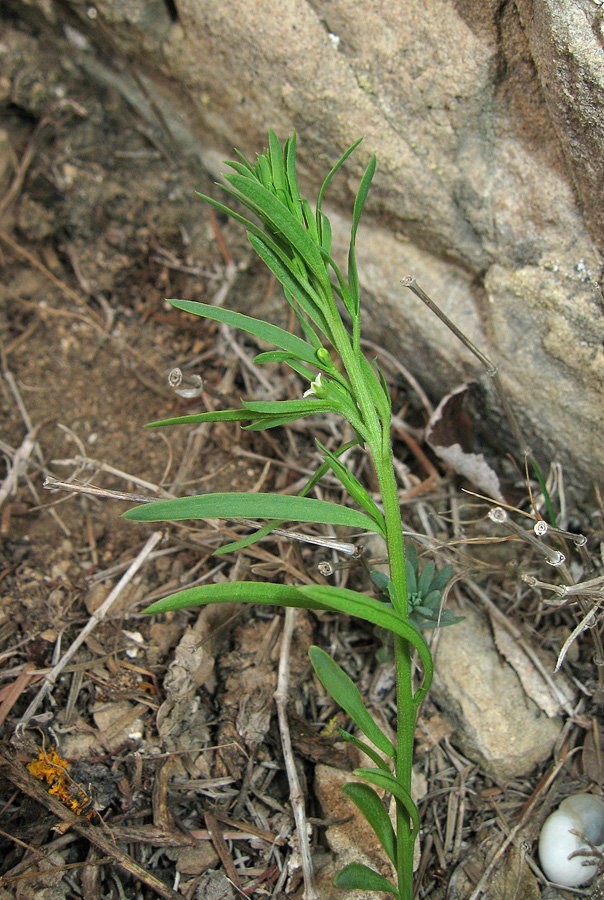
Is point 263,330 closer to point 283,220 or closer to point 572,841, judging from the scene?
point 283,220

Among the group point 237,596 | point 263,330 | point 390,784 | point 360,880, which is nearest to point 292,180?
point 263,330

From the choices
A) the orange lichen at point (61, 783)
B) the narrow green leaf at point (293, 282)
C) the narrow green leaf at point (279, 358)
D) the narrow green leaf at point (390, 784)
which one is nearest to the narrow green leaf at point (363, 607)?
the narrow green leaf at point (390, 784)

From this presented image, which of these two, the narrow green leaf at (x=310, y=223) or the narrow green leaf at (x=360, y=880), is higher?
the narrow green leaf at (x=310, y=223)

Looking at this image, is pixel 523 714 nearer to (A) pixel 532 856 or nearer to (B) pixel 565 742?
(B) pixel 565 742

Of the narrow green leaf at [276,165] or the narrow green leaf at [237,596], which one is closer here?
the narrow green leaf at [237,596]

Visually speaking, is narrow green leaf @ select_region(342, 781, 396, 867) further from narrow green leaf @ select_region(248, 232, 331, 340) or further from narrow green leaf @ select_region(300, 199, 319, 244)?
narrow green leaf @ select_region(300, 199, 319, 244)

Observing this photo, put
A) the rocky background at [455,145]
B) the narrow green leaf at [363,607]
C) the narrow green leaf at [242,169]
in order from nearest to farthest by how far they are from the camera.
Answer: the narrow green leaf at [363,607], the narrow green leaf at [242,169], the rocky background at [455,145]

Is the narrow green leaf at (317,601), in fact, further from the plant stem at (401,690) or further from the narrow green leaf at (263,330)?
the narrow green leaf at (263,330)

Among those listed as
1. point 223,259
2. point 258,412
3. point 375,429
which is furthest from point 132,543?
point 223,259

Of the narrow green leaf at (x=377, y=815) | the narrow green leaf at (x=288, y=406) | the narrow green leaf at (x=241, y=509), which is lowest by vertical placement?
the narrow green leaf at (x=377, y=815)
